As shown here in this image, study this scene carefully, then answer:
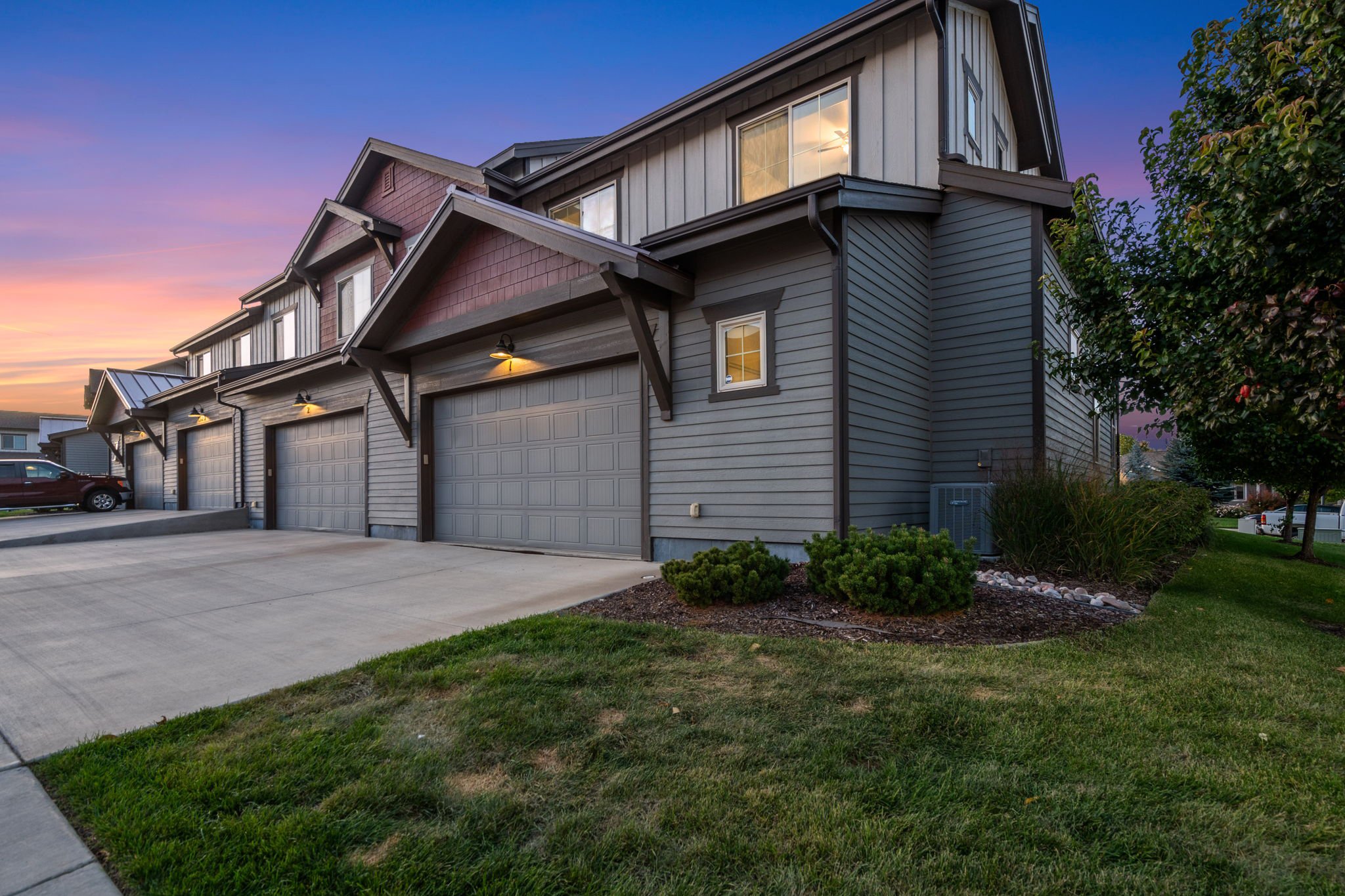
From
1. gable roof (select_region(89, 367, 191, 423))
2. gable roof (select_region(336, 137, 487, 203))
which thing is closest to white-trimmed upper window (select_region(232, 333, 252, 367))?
gable roof (select_region(89, 367, 191, 423))

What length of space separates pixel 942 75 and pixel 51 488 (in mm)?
23862

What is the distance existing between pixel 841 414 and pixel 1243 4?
4566 millimetres

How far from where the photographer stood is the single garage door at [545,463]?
330 inches

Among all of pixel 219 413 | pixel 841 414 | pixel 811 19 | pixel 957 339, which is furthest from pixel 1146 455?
pixel 219 413

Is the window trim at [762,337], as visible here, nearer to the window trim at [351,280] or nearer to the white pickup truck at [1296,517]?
the window trim at [351,280]

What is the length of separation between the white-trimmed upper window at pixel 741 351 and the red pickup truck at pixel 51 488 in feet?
67.1

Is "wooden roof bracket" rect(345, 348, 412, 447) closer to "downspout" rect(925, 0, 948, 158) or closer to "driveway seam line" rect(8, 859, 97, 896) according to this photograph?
"downspout" rect(925, 0, 948, 158)

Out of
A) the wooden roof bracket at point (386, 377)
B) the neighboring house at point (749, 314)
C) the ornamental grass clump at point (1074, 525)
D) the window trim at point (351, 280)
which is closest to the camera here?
the ornamental grass clump at point (1074, 525)

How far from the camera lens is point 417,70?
14055mm

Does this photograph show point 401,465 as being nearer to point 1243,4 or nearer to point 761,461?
point 761,461

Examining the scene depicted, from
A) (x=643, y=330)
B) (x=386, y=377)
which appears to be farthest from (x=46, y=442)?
(x=643, y=330)

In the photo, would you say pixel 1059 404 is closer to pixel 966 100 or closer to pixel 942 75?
pixel 966 100

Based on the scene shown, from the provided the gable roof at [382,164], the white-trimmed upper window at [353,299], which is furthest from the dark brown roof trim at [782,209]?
the white-trimmed upper window at [353,299]

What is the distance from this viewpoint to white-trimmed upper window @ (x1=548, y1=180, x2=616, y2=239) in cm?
1051
